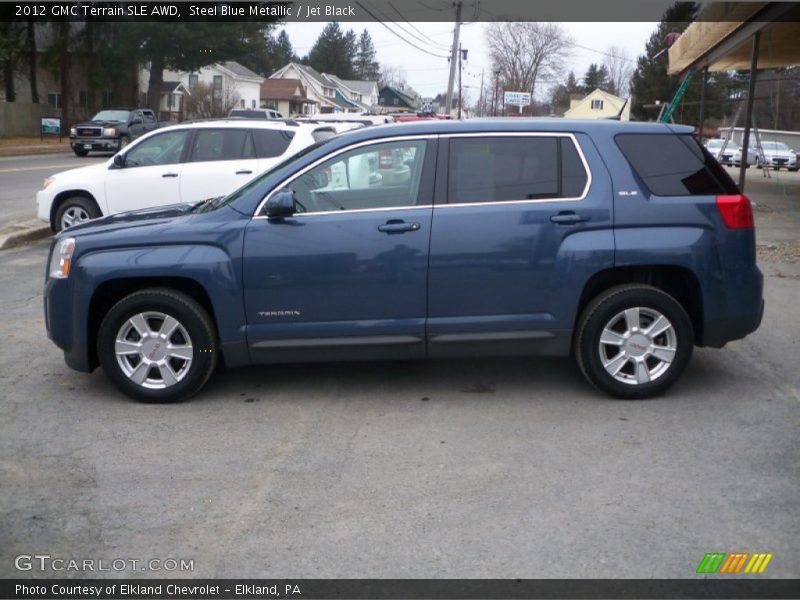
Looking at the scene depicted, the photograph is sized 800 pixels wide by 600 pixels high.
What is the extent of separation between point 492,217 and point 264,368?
7.37 feet

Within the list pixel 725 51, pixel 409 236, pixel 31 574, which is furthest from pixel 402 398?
pixel 725 51

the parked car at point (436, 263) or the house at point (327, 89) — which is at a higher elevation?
the house at point (327, 89)

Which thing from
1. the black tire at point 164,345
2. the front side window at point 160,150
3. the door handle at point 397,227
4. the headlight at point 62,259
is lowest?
the black tire at point 164,345

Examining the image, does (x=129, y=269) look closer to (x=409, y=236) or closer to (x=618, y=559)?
(x=409, y=236)

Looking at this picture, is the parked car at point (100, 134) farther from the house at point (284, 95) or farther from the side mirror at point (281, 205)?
the house at point (284, 95)

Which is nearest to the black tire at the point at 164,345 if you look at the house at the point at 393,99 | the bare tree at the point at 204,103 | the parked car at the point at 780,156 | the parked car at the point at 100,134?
the parked car at the point at 100,134

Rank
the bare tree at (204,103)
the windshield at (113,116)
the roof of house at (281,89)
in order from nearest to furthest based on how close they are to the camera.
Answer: the windshield at (113,116), the bare tree at (204,103), the roof of house at (281,89)

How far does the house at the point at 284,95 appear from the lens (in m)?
90.3

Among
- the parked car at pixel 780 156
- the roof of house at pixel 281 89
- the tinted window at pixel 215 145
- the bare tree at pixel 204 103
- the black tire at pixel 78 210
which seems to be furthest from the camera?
the roof of house at pixel 281 89

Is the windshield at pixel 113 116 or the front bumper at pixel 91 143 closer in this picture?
the front bumper at pixel 91 143

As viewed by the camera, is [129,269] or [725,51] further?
[725,51]

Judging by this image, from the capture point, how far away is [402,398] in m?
6.28

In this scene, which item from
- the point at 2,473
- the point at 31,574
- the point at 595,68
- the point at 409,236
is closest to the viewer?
the point at 31,574

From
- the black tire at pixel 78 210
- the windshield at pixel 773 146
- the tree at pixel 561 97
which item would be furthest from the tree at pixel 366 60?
the black tire at pixel 78 210
